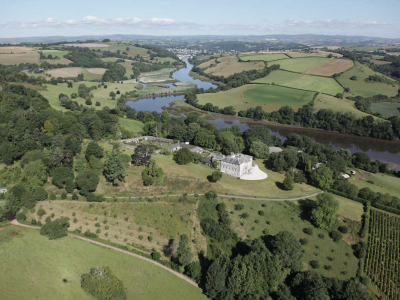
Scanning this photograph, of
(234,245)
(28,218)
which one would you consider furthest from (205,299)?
(28,218)

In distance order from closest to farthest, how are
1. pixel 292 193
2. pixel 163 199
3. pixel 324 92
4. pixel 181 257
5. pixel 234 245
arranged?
1. pixel 181 257
2. pixel 234 245
3. pixel 163 199
4. pixel 292 193
5. pixel 324 92

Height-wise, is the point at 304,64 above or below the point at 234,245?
above

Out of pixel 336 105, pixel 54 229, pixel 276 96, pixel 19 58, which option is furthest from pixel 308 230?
pixel 19 58

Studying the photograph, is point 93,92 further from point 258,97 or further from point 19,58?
point 258,97

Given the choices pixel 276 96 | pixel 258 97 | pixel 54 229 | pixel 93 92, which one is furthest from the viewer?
pixel 93 92

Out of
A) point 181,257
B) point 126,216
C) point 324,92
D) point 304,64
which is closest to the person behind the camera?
point 181,257

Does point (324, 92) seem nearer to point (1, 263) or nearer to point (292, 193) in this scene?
point (292, 193)

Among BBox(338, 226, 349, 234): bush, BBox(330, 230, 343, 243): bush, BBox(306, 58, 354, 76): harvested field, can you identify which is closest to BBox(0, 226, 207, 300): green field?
BBox(330, 230, 343, 243): bush
